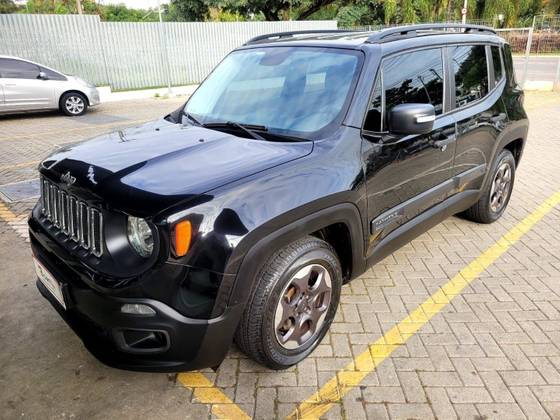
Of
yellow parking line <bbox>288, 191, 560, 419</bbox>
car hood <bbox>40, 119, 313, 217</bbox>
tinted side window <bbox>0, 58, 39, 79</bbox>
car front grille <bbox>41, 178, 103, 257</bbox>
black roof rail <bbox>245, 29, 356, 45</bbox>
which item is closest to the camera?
car hood <bbox>40, 119, 313, 217</bbox>

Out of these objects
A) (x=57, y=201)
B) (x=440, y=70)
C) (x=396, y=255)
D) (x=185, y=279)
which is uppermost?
(x=440, y=70)

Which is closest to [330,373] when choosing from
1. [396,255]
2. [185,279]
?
[185,279]

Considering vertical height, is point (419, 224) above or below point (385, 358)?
above

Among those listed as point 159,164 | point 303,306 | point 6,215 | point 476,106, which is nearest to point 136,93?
point 6,215

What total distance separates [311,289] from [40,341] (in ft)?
6.13

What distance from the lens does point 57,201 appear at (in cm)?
260

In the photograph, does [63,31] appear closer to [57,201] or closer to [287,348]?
[57,201]

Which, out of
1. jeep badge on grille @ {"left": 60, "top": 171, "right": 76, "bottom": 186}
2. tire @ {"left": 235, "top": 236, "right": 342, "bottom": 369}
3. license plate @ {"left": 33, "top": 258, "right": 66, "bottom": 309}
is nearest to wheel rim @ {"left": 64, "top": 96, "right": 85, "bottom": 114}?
license plate @ {"left": 33, "top": 258, "right": 66, "bottom": 309}

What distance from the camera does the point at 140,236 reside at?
7.00 feet

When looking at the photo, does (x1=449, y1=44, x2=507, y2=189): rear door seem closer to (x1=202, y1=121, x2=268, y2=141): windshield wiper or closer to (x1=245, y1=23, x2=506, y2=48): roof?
(x1=245, y1=23, x2=506, y2=48): roof

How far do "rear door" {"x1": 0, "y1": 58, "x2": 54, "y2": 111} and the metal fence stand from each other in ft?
11.7

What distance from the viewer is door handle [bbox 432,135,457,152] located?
11.0ft

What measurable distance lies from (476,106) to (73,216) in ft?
10.8

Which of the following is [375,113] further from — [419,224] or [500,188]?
[500,188]
